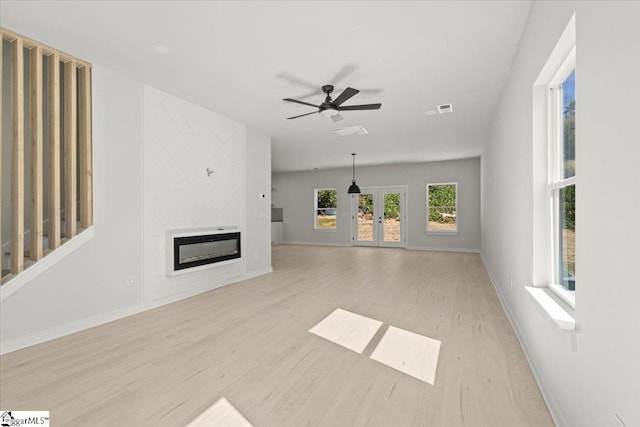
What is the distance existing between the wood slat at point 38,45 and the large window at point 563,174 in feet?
14.1

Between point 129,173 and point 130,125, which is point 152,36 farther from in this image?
point 129,173

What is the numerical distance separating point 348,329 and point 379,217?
312 inches

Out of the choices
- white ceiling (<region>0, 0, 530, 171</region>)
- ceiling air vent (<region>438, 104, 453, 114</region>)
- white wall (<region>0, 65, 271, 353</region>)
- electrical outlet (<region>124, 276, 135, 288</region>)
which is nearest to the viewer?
white ceiling (<region>0, 0, 530, 171</region>)

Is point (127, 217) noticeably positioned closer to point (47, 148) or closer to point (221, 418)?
point (47, 148)

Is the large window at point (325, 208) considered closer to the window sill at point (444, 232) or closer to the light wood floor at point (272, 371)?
the window sill at point (444, 232)

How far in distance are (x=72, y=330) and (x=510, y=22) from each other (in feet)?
16.2

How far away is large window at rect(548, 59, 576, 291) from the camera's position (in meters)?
1.96

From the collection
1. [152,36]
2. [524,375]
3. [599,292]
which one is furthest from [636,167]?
[152,36]

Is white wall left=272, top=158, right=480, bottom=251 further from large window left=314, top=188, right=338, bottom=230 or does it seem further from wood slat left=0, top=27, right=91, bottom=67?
wood slat left=0, top=27, right=91, bottom=67

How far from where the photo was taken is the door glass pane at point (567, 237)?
194 centimetres

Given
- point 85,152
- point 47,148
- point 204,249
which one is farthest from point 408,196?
point 47,148

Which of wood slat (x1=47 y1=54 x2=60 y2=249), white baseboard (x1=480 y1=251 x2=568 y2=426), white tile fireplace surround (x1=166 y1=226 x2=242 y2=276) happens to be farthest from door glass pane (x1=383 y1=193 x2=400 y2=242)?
wood slat (x1=47 y1=54 x2=60 y2=249)

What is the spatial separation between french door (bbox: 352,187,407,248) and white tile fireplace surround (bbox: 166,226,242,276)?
250 inches

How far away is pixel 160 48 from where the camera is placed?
3098 mm
